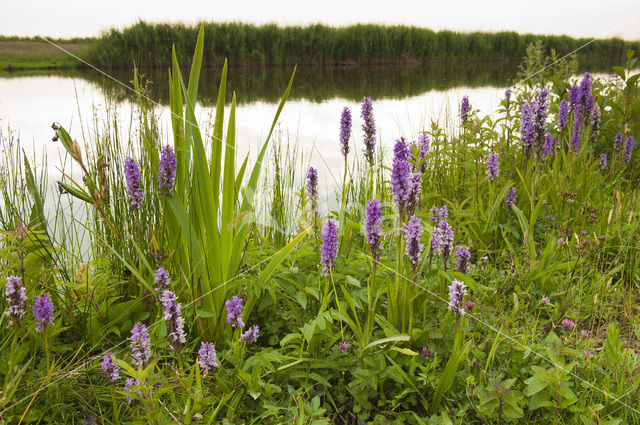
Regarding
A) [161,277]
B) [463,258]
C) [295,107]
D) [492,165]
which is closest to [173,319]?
[161,277]

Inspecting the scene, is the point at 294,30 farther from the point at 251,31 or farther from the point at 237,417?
the point at 237,417

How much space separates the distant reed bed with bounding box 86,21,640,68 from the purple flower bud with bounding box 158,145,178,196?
938cm

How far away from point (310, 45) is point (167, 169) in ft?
49.0

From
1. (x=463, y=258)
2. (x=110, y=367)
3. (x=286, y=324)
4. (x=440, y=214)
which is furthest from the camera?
(x=440, y=214)

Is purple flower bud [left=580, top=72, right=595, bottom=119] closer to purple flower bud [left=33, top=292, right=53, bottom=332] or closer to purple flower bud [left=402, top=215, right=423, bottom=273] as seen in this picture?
purple flower bud [left=402, top=215, right=423, bottom=273]

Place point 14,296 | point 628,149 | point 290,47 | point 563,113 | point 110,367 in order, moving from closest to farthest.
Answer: point 14,296 < point 110,367 < point 563,113 < point 628,149 < point 290,47

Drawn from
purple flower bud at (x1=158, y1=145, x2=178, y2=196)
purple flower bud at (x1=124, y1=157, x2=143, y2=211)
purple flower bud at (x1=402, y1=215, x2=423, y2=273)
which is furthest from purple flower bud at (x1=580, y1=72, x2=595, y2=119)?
purple flower bud at (x1=124, y1=157, x2=143, y2=211)

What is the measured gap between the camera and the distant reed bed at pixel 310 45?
1232 centimetres

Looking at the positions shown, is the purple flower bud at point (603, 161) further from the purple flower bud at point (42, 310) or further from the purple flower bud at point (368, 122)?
the purple flower bud at point (42, 310)

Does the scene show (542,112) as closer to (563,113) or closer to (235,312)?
(563,113)

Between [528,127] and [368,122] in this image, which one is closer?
[368,122]

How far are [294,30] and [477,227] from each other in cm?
1378

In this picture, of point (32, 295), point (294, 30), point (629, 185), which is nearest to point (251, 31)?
point (294, 30)

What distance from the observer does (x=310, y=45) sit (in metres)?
15.6
